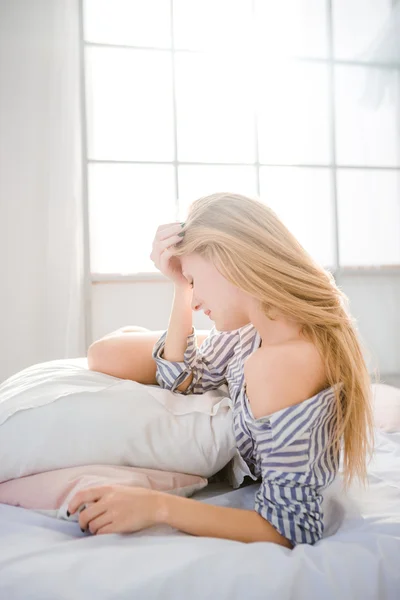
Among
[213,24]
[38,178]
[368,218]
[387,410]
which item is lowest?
[387,410]

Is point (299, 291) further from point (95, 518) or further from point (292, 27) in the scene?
point (292, 27)

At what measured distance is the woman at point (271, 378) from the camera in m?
0.76

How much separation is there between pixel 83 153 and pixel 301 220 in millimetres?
1198

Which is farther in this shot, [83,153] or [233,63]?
[233,63]

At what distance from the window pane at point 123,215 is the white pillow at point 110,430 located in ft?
5.29

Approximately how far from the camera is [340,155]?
9.64 feet

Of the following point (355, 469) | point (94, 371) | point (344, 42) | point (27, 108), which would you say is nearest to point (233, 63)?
point (344, 42)

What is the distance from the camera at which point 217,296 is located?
0.99 metres

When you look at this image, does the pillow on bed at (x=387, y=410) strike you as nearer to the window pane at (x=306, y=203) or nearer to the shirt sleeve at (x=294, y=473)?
the shirt sleeve at (x=294, y=473)

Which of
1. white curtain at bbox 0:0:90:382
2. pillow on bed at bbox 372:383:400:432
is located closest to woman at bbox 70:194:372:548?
pillow on bed at bbox 372:383:400:432

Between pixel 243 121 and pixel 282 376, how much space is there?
2.25m

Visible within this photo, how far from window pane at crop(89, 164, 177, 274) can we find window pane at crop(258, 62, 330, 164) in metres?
0.66

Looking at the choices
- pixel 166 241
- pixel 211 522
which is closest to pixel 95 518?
pixel 211 522

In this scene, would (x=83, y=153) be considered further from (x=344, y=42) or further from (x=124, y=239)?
(x=344, y=42)
